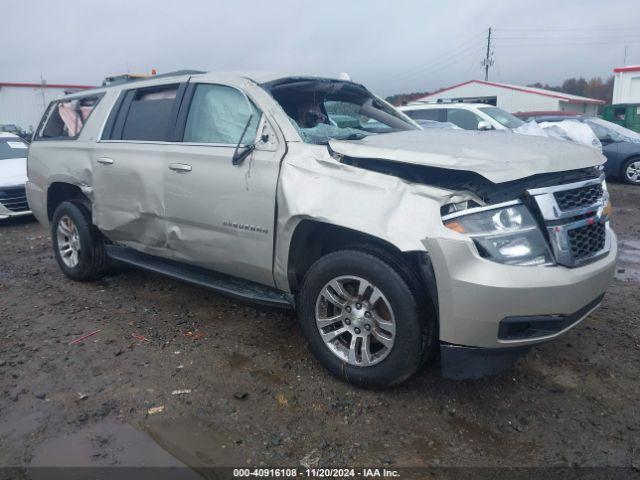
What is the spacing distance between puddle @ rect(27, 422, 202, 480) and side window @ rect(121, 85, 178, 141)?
2.30 meters

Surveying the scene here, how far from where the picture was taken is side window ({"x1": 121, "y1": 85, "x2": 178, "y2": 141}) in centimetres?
431

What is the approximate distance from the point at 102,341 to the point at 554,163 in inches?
131

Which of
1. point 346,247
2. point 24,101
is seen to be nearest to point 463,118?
point 346,247

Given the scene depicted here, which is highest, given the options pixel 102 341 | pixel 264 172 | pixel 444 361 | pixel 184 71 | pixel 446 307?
pixel 184 71

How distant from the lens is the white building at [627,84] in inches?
1197

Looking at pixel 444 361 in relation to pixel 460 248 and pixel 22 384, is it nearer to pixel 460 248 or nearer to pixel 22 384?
pixel 460 248

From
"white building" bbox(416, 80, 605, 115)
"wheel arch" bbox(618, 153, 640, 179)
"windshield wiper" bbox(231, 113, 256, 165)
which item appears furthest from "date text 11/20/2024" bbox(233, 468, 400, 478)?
"white building" bbox(416, 80, 605, 115)

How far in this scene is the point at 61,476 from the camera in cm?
256

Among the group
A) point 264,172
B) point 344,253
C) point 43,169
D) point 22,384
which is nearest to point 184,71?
point 264,172

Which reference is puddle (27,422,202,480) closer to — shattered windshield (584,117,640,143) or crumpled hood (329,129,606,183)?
crumpled hood (329,129,606,183)

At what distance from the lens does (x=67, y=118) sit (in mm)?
5469

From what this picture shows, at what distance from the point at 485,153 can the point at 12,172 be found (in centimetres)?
869

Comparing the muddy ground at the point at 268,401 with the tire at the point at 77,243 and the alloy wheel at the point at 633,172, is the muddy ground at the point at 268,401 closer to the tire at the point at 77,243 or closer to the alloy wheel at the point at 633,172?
the tire at the point at 77,243

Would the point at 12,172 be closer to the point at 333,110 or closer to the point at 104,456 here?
the point at 333,110
